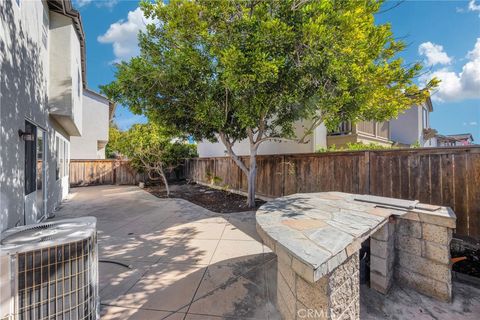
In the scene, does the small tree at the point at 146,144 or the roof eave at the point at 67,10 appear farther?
the small tree at the point at 146,144

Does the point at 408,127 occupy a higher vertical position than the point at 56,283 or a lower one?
higher

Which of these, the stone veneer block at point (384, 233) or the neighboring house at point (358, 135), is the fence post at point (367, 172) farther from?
the neighboring house at point (358, 135)

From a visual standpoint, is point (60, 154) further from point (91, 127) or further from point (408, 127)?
point (408, 127)

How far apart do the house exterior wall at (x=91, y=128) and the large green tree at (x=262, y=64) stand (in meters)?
12.0

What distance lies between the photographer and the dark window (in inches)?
167

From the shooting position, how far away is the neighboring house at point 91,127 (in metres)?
15.3

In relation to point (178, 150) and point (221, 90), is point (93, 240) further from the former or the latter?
point (178, 150)

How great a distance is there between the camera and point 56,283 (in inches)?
67.4

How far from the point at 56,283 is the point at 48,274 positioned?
0.35 feet

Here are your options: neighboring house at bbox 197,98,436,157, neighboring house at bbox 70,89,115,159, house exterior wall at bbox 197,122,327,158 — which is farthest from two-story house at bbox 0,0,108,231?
neighboring house at bbox 70,89,115,159

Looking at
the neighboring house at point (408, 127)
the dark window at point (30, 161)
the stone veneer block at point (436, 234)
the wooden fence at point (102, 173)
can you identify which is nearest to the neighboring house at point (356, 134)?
the neighboring house at point (408, 127)

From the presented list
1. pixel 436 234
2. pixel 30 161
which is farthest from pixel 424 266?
pixel 30 161

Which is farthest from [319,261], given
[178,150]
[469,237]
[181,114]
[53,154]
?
[178,150]

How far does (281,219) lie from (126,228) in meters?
4.50
